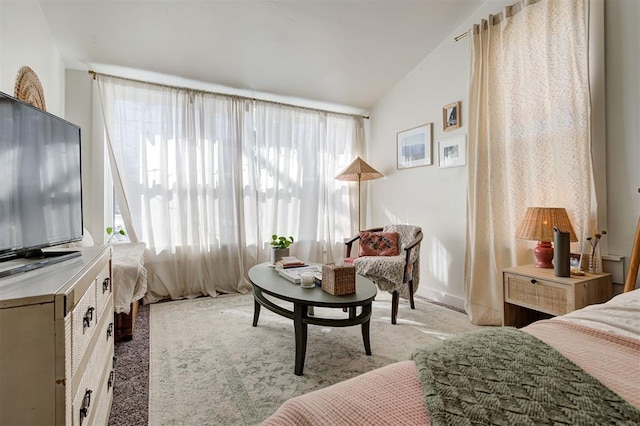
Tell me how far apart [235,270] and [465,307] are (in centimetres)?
256

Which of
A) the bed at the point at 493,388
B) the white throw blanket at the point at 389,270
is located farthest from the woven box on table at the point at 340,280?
the bed at the point at 493,388

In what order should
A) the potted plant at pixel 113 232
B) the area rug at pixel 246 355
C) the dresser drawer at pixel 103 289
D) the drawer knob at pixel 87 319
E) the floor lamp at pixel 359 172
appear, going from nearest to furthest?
the drawer knob at pixel 87 319, the dresser drawer at pixel 103 289, the area rug at pixel 246 355, the potted plant at pixel 113 232, the floor lamp at pixel 359 172

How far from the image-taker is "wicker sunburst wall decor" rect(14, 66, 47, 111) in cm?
196

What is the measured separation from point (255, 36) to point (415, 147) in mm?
2118

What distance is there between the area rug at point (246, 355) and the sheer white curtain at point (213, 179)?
0.60 metres

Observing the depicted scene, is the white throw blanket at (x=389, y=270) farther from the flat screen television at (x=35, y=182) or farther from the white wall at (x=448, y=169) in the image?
the flat screen television at (x=35, y=182)

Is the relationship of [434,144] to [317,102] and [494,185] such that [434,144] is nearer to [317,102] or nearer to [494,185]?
[494,185]

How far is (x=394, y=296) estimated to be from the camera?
9.12ft

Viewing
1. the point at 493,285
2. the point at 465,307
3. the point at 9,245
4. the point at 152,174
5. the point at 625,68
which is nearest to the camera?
the point at 9,245

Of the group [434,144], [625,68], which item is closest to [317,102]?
[434,144]

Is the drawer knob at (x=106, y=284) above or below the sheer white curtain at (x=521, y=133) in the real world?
below

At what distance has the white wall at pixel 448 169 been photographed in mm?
2008

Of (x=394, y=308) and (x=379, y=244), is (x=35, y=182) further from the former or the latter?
(x=379, y=244)

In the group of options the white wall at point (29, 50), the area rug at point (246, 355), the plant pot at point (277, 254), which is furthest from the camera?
the plant pot at point (277, 254)
